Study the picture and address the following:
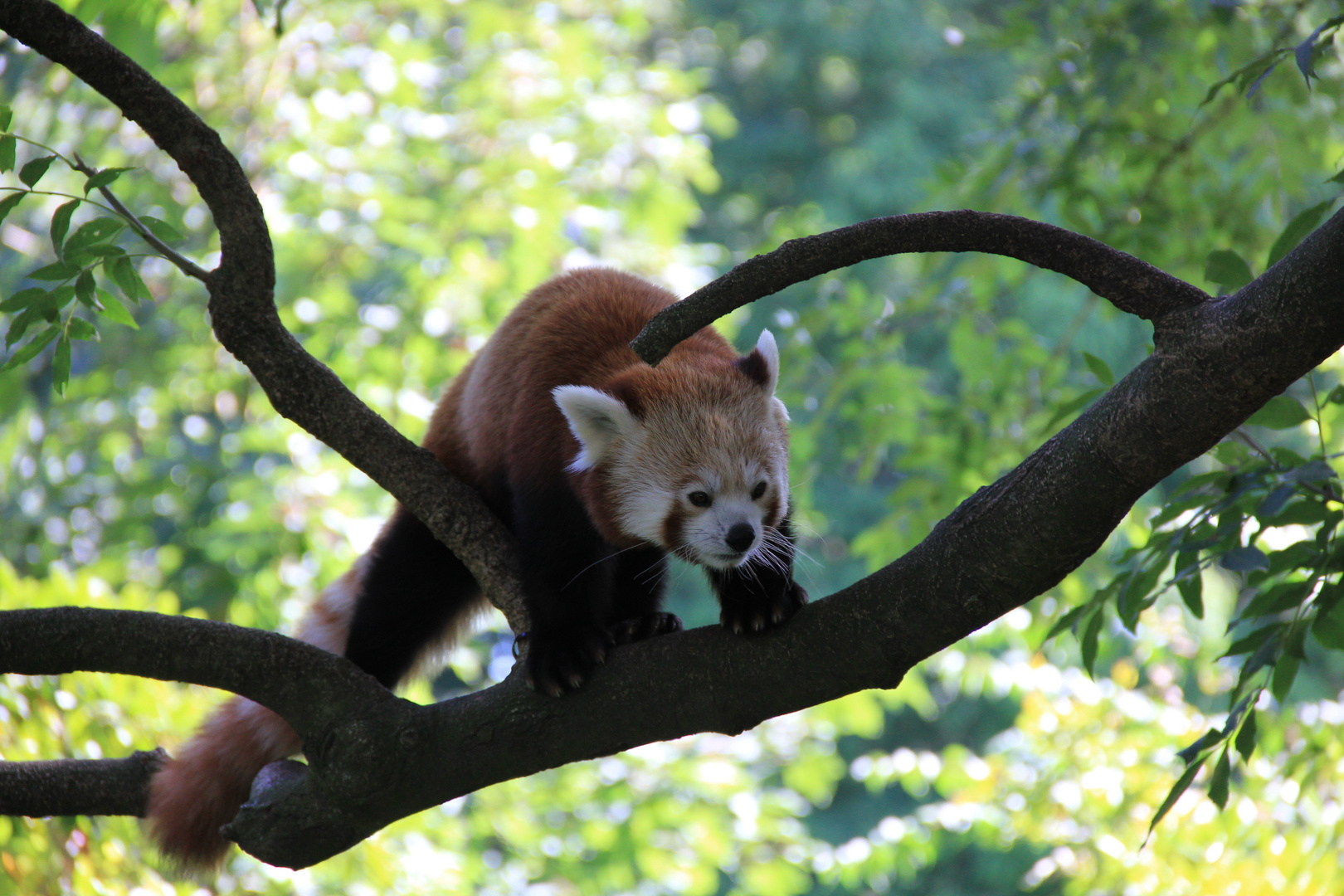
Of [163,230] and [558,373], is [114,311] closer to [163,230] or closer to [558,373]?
[163,230]

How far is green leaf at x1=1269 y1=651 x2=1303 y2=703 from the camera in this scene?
1.64m

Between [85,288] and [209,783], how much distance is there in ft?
4.00

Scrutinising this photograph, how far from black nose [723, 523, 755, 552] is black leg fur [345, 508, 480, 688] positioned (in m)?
0.85

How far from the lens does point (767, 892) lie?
5.23m

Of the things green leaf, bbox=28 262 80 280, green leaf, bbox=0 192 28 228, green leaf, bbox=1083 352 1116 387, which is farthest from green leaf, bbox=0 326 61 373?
green leaf, bbox=1083 352 1116 387

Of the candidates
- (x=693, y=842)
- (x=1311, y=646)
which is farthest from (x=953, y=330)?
(x=1311, y=646)

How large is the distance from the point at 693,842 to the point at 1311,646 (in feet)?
27.7

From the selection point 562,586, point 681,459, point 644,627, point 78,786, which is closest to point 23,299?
point 78,786

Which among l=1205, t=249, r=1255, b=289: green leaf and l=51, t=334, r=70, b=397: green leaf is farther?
l=51, t=334, r=70, b=397: green leaf

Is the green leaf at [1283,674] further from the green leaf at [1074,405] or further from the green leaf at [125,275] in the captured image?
the green leaf at [125,275]

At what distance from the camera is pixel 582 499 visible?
8.25ft

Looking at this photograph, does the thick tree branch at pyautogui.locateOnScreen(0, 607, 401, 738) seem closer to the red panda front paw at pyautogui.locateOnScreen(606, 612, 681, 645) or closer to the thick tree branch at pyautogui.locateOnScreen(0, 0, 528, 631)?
the thick tree branch at pyautogui.locateOnScreen(0, 0, 528, 631)

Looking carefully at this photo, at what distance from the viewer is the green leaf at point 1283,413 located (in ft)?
5.74

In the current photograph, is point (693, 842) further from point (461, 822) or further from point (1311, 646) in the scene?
point (1311, 646)
